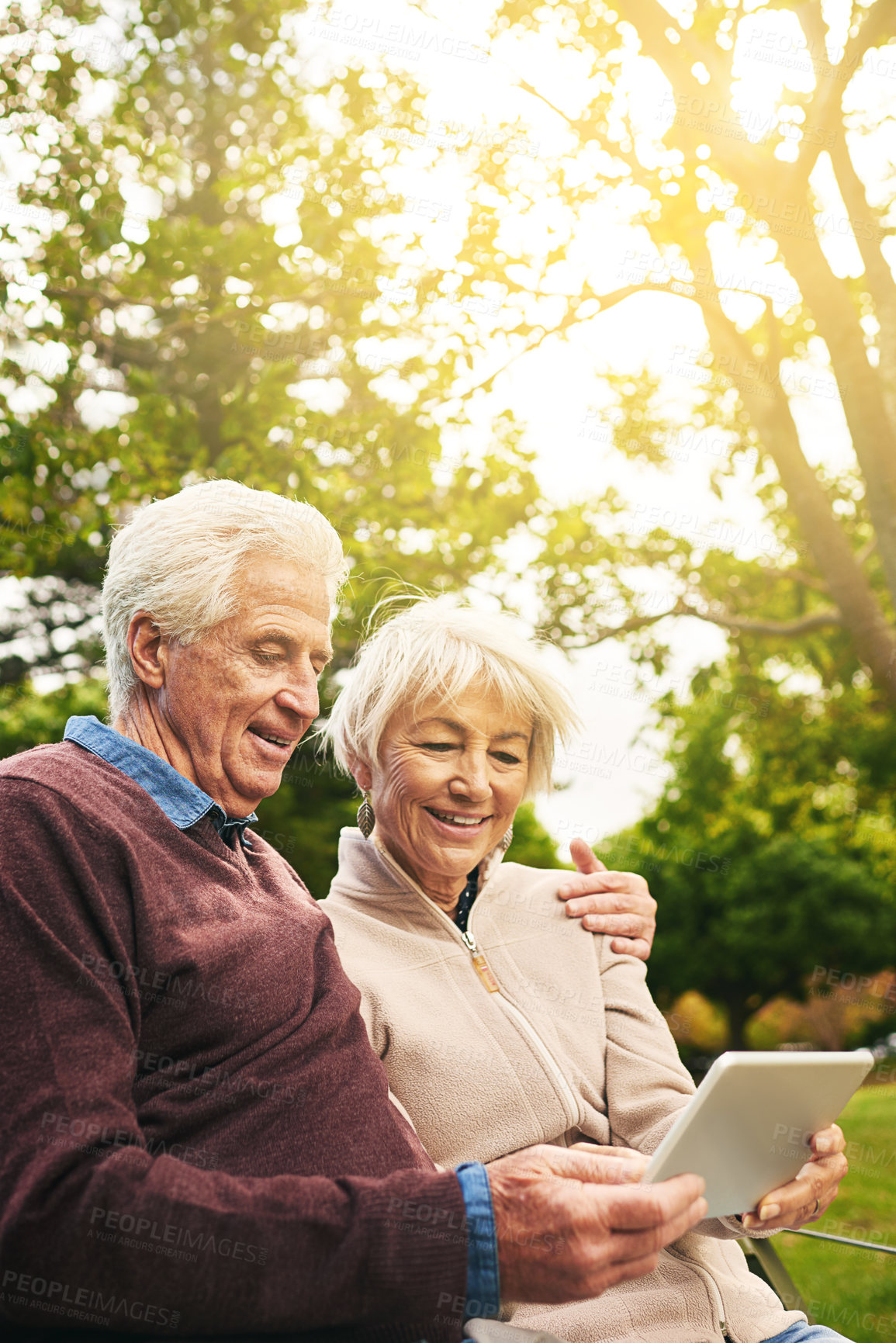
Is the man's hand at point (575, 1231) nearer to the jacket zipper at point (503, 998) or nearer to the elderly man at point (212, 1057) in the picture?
the elderly man at point (212, 1057)

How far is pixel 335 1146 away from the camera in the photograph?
158 cm

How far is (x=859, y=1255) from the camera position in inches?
264

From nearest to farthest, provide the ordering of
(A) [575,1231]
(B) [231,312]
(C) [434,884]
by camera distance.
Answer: (A) [575,1231] < (C) [434,884] < (B) [231,312]

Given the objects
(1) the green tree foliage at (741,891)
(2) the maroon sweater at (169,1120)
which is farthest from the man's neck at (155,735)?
(1) the green tree foliage at (741,891)

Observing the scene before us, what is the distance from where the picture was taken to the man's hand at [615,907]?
2.40 meters

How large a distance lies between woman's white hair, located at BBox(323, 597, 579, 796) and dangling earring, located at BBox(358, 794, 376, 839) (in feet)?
0.36

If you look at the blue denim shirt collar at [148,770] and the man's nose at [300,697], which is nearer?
the blue denim shirt collar at [148,770]

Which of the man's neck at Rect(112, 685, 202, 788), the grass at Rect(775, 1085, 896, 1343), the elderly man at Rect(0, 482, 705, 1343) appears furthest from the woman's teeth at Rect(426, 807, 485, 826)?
the grass at Rect(775, 1085, 896, 1343)

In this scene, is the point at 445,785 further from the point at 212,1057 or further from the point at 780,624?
the point at 780,624

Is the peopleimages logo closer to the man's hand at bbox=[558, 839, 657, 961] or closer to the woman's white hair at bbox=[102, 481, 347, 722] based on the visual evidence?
the woman's white hair at bbox=[102, 481, 347, 722]

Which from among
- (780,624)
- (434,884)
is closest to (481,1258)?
(434,884)

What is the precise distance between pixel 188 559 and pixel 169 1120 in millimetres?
962

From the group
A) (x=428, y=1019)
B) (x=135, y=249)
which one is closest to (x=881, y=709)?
(x=135, y=249)

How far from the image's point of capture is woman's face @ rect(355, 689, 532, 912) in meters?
2.31
